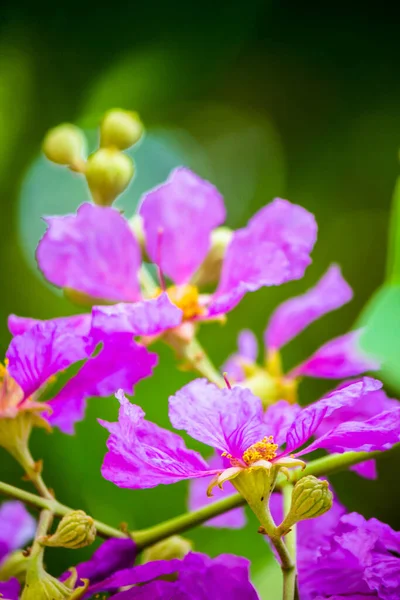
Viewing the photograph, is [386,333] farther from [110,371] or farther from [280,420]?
[110,371]

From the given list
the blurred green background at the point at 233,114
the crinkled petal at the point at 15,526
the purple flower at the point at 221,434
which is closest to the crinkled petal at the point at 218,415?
the purple flower at the point at 221,434

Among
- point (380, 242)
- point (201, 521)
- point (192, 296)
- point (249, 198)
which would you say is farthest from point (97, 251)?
point (249, 198)

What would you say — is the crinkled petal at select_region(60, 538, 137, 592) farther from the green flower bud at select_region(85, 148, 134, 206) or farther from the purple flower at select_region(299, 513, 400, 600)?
the green flower bud at select_region(85, 148, 134, 206)

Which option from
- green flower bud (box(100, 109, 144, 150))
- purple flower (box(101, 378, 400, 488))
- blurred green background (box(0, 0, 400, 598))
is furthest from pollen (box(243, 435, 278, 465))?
blurred green background (box(0, 0, 400, 598))

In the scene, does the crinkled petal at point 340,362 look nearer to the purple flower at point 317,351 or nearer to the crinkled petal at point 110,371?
the purple flower at point 317,351

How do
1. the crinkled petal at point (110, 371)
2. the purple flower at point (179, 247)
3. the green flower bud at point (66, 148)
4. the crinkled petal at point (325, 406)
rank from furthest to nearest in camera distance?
the green flower bud at point (66, 148) < the purple flower at point (179, 247) < the crinkled petal at point (110, 371) < the crinkled petal at point (325, 406)
